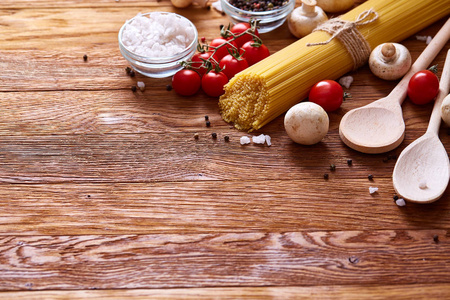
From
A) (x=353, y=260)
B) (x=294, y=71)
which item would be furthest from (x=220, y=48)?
(x=353, y=260)

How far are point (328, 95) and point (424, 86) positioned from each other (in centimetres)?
38

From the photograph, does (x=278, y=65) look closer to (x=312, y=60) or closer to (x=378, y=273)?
(x=312, y=60)

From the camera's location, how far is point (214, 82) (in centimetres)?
208

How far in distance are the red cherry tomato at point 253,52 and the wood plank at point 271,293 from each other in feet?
3.44

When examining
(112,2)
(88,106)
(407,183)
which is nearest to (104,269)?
(88,106)

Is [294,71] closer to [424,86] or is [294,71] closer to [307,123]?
[307,123]

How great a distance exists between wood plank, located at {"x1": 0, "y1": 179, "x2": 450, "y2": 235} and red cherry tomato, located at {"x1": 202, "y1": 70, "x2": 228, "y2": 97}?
0.46 metres

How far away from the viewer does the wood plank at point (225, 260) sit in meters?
1.53

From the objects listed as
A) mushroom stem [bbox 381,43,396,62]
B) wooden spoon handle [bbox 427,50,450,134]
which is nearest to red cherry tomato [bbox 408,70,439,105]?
wooden spoon handle [bbox 427,50,450,134]

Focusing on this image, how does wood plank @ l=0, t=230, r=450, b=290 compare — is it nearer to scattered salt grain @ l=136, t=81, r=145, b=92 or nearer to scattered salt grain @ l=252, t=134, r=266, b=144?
scattered salt grain @ l=252, t=134, r=266, b=144

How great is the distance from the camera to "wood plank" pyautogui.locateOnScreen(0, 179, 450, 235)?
1.68 meters

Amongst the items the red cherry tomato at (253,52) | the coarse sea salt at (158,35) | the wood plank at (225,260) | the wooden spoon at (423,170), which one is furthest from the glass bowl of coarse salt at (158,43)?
the wooden spoon at (423,170)

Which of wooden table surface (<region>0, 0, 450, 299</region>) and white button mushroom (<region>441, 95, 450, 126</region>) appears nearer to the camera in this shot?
wooden table surface (<region>0, 0, 450, 299</region>)

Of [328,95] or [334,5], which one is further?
[334,5]
